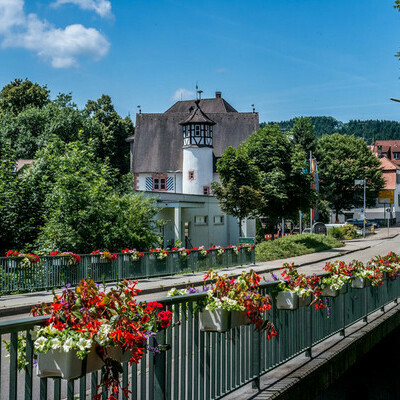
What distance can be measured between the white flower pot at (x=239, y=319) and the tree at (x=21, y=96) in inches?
2511

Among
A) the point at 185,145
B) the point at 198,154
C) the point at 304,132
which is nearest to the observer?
the point at 198,154

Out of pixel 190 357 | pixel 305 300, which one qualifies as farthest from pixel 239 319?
pixel 305 300

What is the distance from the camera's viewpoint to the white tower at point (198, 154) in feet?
202

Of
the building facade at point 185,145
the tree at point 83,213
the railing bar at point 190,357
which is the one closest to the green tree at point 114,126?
the building facade at point 185,145

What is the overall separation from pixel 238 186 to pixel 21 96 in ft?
127

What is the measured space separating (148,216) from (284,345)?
23206 millimetres

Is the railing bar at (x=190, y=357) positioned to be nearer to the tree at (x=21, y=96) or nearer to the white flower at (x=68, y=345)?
the white flower at (x=68, y=345)

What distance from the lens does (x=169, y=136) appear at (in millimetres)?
68500

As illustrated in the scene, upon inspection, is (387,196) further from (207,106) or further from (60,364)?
(60,364)

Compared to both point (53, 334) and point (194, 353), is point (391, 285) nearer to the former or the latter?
point (194, 353)

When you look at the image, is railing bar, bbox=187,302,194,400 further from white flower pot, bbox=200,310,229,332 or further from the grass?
the grass

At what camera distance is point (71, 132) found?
59938 mm

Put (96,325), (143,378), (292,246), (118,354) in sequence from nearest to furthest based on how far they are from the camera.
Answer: (96,325), (118,354), (143,378), (292,246)

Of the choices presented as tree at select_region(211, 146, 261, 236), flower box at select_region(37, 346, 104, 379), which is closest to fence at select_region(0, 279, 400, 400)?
flower box at select_region(37, 346, 104, 379)
